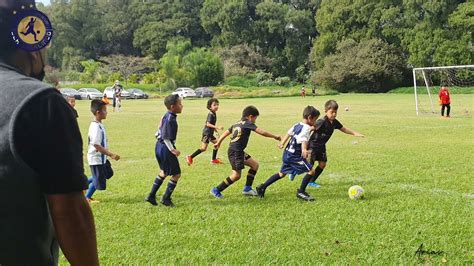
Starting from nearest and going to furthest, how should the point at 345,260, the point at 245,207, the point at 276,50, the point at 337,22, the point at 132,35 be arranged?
the point at 345,260 → the point at 245,207 → the point at 337,22 → the point at 276,50 → the point at 132,35

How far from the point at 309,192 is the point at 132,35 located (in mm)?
84826

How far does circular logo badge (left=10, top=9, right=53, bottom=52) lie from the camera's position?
1.55 metres

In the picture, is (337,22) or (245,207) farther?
(337,22)

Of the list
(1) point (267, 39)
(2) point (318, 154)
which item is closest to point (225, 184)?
(2) point (318, 154)

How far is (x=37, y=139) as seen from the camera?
142 cm

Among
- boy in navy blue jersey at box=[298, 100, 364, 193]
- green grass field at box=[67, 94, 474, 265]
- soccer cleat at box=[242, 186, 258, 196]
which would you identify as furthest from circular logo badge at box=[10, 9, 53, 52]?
boy in navy blue jersey at box=[298, 100, 364, 193]

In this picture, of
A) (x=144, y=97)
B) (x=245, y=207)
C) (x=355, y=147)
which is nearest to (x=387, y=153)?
(x=355, y=147)

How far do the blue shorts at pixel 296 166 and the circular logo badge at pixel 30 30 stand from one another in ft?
20.2

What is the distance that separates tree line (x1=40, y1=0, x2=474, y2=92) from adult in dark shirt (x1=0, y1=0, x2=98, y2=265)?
1654 inches

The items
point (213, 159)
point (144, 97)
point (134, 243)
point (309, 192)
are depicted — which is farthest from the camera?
point (144, 97)

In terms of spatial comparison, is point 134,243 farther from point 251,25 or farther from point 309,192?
point 251,25

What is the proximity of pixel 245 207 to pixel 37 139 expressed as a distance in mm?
5603

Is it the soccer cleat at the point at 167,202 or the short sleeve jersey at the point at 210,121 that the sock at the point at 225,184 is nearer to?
the soccer cleat at the point at 167,202

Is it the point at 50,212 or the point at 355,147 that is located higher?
the point at 50,212
